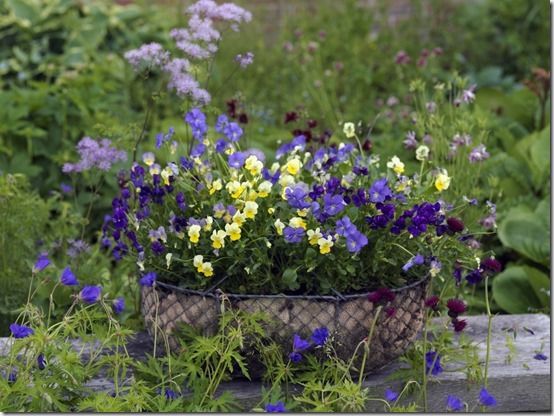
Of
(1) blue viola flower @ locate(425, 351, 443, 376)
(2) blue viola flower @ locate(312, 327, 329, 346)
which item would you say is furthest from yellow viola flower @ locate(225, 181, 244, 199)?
(1) blue viola flower @ locate(425, 351, 443, 376)

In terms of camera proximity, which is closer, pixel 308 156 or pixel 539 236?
pixel 308 156

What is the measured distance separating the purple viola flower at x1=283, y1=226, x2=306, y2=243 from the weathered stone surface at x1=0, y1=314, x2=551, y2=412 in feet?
1.23

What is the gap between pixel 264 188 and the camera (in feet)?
7.05

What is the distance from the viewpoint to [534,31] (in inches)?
239

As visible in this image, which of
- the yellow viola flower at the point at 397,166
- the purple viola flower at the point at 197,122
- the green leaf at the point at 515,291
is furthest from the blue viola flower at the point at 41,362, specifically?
the green leaf at the point at 515,291

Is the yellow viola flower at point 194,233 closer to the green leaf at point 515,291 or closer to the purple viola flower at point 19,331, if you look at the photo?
the purple viola flower at point 19,331

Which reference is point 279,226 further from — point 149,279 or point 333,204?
point 149,279

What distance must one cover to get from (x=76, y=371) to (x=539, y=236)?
184 centimetres

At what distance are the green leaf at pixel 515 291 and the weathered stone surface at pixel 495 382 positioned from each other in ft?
1.80

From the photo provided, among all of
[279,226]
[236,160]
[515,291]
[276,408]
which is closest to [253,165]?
[236,160]

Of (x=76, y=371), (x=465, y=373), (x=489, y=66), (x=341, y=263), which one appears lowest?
(x=489, y=66)

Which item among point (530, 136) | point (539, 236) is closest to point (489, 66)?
point (530, 136)

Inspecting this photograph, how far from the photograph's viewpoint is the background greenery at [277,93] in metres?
3.10

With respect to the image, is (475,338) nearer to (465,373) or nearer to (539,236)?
(465,373)
